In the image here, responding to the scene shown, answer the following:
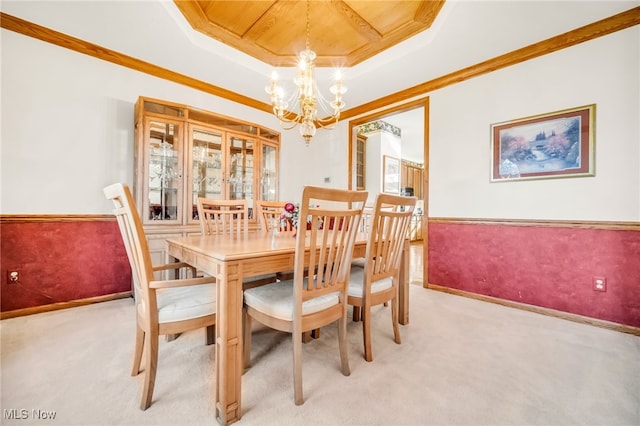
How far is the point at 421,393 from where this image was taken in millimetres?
1341

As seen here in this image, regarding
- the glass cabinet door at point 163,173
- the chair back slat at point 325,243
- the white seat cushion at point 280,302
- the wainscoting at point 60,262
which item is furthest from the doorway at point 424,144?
the wainscoting at point 60,262

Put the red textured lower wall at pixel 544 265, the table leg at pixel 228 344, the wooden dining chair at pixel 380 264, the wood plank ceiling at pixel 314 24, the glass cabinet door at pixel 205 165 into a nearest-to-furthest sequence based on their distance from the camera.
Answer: the table leg at pixel 228 344 → the wooden dining chair at pixel 380 264 → the red textured lower wall at pixel 544 265 → the wood plank ceiling at pixel 314 24 → the glass cabinet door at pixel 205 165

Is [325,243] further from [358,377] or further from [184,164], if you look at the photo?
[184,164]

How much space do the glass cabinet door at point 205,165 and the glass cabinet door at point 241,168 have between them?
0.46ft

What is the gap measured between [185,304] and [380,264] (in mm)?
1153

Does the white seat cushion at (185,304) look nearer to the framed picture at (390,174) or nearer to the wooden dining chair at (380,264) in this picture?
the wooden dining chair at (380,264)

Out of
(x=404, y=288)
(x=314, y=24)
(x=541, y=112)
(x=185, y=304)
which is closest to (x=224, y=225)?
(x=185, y=304)

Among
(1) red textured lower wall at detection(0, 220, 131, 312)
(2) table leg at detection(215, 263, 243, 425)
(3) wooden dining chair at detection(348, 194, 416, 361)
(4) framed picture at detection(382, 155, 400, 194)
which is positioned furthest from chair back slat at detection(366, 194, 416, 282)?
(4) framed picture at detection(382, 155, 400, 194)

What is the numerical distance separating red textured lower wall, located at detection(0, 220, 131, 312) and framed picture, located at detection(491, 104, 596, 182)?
160 inches

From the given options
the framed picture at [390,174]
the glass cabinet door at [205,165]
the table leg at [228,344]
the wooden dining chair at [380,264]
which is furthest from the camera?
the framed picture at [390,174]

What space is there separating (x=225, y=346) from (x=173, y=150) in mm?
2477

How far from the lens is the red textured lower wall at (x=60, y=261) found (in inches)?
88.8

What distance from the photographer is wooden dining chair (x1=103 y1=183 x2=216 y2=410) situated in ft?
3.88

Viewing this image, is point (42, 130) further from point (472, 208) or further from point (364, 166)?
point (364, 166)
